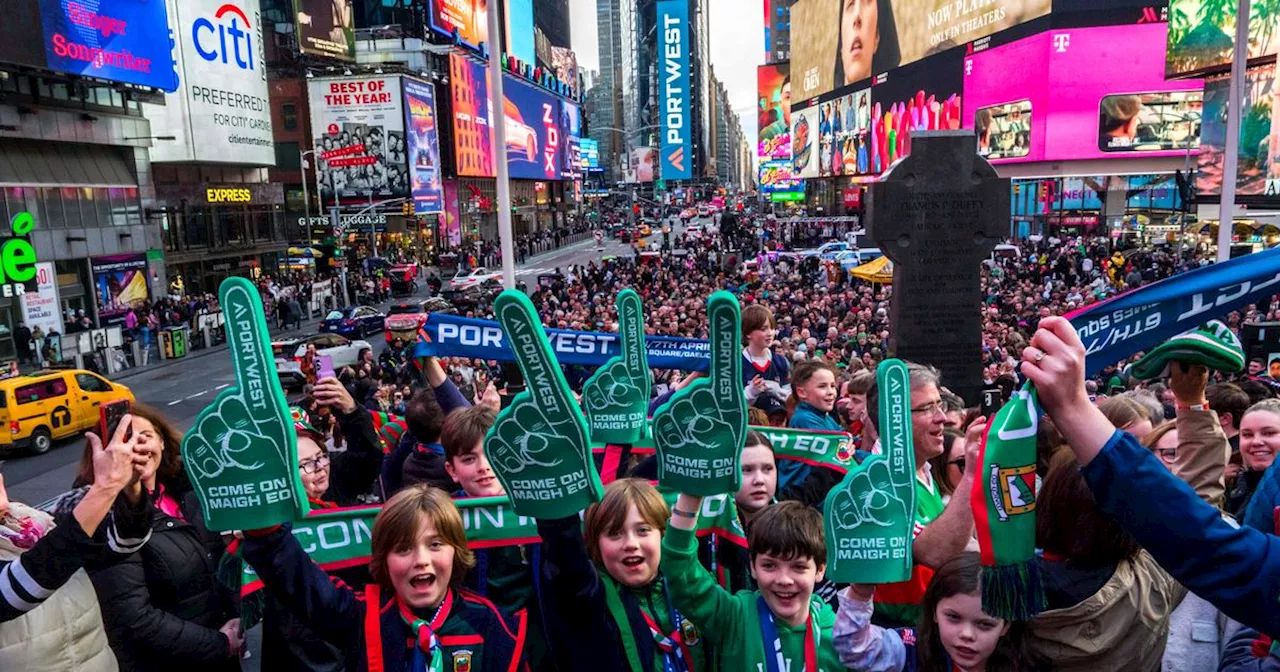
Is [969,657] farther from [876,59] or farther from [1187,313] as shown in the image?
[876,59]

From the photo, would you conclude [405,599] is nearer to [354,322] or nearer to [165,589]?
[165,589]

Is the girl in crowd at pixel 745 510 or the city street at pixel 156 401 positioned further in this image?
the city street at pixel 156 401

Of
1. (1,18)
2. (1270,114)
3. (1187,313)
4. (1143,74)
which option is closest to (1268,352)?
→ (1187,313)

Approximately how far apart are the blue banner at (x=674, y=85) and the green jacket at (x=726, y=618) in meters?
137

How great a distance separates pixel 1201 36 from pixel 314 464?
133 ft

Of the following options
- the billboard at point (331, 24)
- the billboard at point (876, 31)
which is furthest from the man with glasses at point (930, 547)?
the billboard at point (331, 24)

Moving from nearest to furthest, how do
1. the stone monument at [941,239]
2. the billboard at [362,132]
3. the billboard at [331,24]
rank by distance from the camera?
1. the stone monument at [941,239]
2. the billboard at [362,132]
3. the billboard at [331,24]

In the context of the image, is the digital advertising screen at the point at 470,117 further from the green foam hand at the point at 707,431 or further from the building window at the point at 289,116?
the green foam hand at the point at 707,431

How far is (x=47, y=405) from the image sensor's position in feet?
53.1

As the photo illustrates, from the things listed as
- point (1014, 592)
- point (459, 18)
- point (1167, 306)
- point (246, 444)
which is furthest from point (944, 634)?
point (459, 18)

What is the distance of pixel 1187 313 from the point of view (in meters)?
3.26

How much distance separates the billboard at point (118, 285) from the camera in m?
30.6

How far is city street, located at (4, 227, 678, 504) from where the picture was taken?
14.1 m

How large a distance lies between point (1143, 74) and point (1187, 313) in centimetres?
5186
